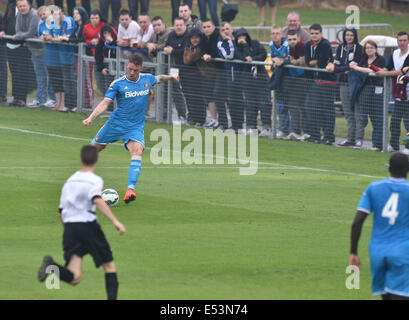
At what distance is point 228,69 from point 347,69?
342 cm

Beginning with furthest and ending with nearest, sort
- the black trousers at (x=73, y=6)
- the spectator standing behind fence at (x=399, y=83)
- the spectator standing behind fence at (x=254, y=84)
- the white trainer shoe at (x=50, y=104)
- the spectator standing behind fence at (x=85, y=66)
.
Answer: the black trousers at (x=73, y=6) < the white trainer shoe at (x=50, y=104) < the spectator standing behind fence at (x=85, y=66) < the spectator standing behind fence at (x=254, y=84) < the spectator standing behind fence at (x=399, y=83)

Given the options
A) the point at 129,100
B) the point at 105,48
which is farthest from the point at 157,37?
the point at 129,100

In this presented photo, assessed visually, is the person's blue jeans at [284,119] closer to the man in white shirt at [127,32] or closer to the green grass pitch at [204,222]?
the green grass pitch at [204,222]

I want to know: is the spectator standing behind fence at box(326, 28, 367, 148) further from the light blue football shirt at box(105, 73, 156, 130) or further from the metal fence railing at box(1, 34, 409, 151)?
the light blue football shirt at box(105, 73, 156, 130)

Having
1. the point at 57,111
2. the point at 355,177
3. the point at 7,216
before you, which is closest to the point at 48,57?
the point at 57,111

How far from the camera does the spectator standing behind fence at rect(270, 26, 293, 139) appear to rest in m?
23.5

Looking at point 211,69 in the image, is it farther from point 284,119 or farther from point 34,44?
point 34,44

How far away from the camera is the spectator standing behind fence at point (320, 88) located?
22.9 meters

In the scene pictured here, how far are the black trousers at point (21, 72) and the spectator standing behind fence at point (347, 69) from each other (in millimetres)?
9068

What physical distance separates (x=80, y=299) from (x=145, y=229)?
12.6ft

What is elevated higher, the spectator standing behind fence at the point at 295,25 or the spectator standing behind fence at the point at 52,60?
the spectator standing behind fence at the point at 295,25

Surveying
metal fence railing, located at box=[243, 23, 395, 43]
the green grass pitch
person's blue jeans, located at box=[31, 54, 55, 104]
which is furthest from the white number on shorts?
metal fence railing, located at box=[243, 23, 395, 43]

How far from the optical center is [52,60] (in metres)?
27.2

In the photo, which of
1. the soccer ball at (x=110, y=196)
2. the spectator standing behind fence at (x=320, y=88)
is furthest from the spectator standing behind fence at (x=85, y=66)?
the soccer ball at (x=110, y=196)
